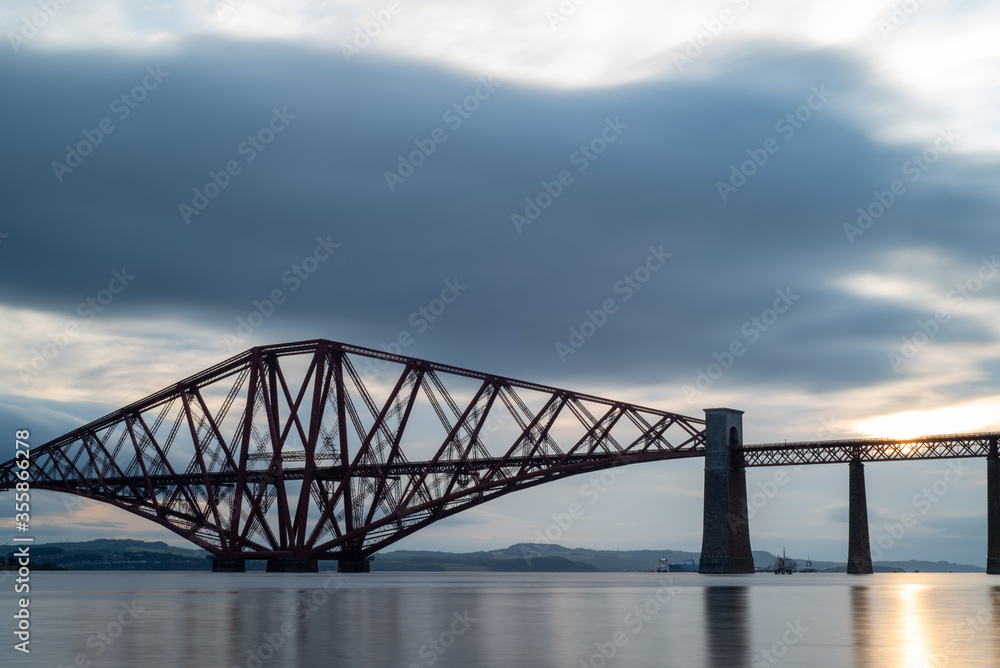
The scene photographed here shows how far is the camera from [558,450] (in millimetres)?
120250

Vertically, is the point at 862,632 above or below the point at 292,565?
above

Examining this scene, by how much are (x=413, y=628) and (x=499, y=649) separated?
26.5 feet

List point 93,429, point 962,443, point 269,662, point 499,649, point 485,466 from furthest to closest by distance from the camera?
1. point 93,429
2. point 485,466
3. point 962,443
4. point 499,649
5. point 269,662

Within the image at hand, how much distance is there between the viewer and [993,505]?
10581 centimetres

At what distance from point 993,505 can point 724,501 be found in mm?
26060

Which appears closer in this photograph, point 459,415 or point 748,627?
point 748,627

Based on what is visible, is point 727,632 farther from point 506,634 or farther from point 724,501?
point 724,501

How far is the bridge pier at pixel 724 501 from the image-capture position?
→ 118375 mm

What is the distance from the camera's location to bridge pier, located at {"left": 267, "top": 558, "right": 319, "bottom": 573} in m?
124

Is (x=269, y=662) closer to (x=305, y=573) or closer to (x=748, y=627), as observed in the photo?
(x=748, y=627)

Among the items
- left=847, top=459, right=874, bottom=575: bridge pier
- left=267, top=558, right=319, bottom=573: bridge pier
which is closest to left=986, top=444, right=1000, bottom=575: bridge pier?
left=847, top=459, right=874, bottom=575: bridge pier

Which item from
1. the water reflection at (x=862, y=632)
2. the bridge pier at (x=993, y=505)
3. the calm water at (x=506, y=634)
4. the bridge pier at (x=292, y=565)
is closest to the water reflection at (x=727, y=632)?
the calm water at (x=506, y=634)

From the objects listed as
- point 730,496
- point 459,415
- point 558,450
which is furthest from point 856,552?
point 459,415

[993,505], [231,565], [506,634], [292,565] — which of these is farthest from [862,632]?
[231,565]
